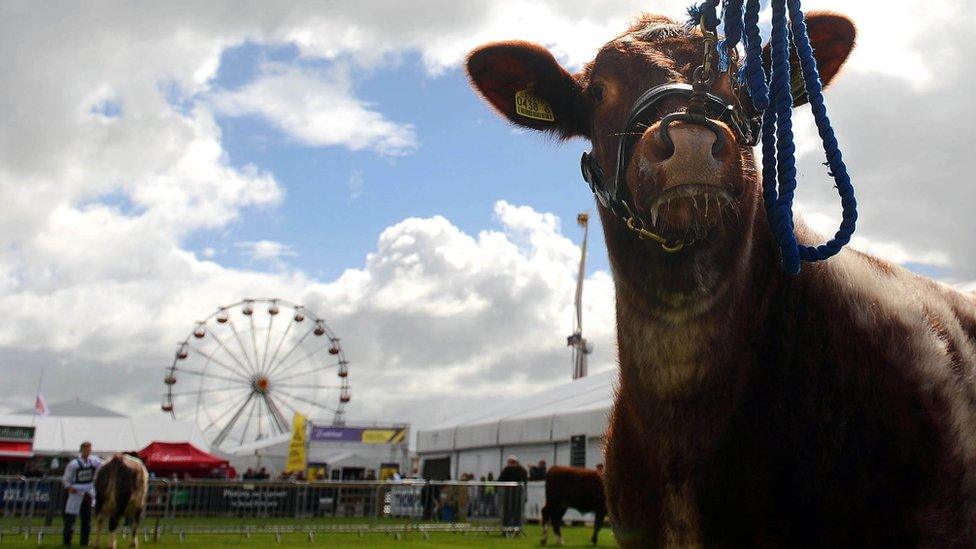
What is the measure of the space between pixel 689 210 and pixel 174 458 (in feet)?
88.7

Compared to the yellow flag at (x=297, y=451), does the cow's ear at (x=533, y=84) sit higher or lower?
higher

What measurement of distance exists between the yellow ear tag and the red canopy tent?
2514 centimetres

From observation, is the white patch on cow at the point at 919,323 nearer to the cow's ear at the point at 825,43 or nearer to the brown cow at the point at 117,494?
the cow's ear at the point at 825,43

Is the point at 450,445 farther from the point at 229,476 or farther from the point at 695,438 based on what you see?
the point at 695,438

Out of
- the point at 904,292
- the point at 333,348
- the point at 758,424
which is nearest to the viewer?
the point at 758,424

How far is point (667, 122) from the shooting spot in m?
2.29

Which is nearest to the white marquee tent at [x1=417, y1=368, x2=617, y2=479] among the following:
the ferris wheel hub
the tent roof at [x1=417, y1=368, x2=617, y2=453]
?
the tent roof at [x1=417, y1=368, x2=617, y2=453]

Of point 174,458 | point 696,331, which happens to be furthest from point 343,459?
point 696,331

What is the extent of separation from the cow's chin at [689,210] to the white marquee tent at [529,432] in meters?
18.1

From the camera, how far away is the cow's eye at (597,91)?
122 inches

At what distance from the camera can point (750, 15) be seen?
2445mm

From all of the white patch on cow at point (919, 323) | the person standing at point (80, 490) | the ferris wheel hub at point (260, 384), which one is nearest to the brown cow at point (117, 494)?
the person standing at point (80, 490)

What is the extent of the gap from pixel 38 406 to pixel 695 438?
39.7 metres

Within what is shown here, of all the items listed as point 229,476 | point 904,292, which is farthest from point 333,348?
point 904,292
